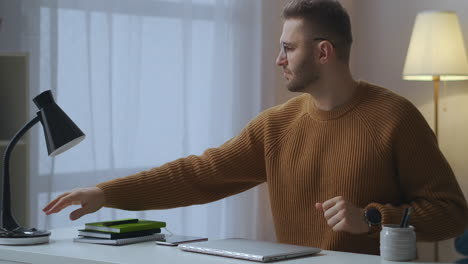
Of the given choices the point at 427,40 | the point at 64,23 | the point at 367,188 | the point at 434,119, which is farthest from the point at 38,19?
the point at 434,119

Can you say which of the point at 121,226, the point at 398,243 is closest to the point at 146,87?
the point at 121,226

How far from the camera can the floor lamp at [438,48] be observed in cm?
411

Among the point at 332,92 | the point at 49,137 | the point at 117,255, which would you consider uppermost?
the point at 332,92

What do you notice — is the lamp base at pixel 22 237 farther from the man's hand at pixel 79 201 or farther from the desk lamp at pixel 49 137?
the man's hand at pixel 79 201

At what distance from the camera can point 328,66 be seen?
2.58 meters

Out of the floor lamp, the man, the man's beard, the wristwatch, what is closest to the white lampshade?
the floor lamp

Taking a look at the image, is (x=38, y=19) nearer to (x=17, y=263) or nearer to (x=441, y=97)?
(x=17, y=263)

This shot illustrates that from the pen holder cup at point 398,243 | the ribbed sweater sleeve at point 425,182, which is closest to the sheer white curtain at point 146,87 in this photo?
the ribbed sweater sleeve at point 425,182

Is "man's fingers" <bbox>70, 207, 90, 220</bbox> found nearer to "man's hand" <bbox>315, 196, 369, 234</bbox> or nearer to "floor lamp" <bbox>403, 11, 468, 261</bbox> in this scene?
"man's hand" <bbox>315, 196, 369, 234</bbox>

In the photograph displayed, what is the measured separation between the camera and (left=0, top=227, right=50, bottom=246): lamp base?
7.26ft

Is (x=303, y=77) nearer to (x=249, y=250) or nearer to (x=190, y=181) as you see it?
(x=190, y=181)

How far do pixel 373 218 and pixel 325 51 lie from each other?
0.62 m

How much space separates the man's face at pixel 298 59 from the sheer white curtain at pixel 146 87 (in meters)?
1.22

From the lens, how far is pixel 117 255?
2.03 meters
